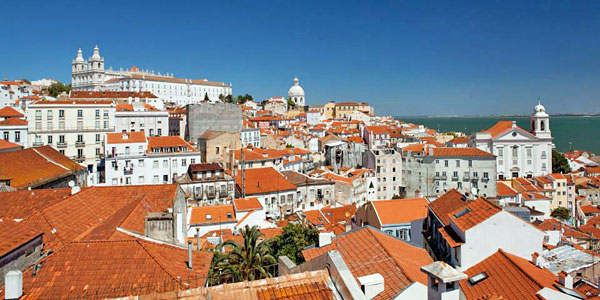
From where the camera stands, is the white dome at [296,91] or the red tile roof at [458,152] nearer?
the red tile roof at [458,152]

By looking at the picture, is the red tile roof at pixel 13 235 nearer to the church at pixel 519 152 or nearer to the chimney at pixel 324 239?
the chimney at pixel 324 239

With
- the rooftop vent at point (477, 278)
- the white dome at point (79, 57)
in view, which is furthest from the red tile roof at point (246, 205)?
the white dome at point (79, 57)

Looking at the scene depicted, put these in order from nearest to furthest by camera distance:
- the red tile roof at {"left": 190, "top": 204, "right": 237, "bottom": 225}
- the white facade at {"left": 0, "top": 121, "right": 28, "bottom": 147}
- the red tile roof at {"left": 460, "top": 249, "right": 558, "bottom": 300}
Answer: the red tile roof at {"left": 460, "top": 249, "right": 558, "bottom": 300}, the red tile roof at {"left": 190, "top": 204, "right": 237, "bottom": 225}, the white facade at {"left": 0, "top": 121, "right": 28, "bottom": 147}

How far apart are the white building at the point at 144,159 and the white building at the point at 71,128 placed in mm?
4139

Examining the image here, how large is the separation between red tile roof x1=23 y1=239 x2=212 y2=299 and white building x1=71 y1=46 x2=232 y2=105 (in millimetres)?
97006

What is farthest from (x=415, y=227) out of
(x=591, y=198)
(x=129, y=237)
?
(x=591, y=198)

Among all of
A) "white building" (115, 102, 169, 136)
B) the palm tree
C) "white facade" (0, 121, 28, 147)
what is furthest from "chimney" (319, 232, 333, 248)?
"white building" (115, 102, 169, 136)

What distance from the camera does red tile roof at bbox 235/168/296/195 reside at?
34531 mm

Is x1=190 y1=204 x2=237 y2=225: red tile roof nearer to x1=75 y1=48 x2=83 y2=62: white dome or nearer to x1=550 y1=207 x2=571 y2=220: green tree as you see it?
x1=550 y1=207 x2=571 y2=220: green tree

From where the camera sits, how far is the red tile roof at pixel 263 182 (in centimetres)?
3453

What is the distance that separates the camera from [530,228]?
12203 millimetres

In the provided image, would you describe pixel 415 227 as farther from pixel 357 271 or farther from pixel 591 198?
pixel 591 198

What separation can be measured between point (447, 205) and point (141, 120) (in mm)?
39971

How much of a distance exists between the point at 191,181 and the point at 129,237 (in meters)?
24.0
